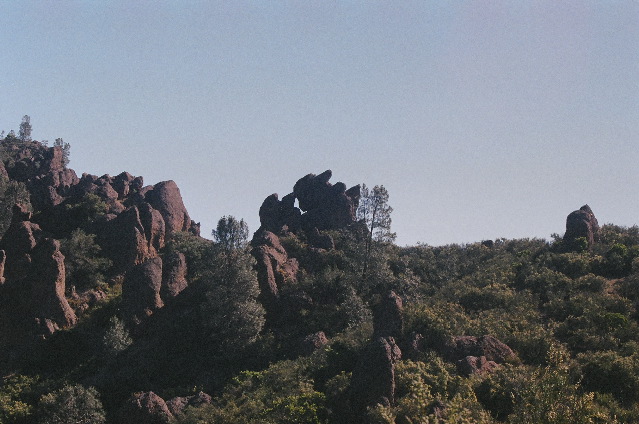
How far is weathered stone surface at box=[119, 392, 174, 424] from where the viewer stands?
38.9 m

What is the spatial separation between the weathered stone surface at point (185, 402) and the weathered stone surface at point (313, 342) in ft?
32.9

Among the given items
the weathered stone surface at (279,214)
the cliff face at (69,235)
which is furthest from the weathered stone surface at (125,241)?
the weathered stone surface at (279,214)

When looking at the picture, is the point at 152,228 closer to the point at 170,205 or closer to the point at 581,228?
the point at 170,205

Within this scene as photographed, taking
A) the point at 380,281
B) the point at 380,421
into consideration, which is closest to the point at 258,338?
the point at 380,281

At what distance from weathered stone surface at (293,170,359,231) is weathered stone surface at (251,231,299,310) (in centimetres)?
1740

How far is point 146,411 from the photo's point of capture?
39281 millimetres

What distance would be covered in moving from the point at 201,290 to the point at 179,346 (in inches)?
317

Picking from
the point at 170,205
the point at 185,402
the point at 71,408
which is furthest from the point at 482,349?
the point at 170,205

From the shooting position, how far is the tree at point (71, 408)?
41.1 metres

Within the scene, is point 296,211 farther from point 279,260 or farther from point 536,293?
point 536,293

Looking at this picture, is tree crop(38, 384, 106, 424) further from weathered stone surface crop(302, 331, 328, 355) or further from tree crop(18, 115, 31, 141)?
tree crop(18, 115, 31, 141)

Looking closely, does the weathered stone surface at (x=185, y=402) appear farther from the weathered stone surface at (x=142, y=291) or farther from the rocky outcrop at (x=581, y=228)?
the rocky outcrop at (x=581, y=228)

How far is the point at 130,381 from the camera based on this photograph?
47750 millimetres

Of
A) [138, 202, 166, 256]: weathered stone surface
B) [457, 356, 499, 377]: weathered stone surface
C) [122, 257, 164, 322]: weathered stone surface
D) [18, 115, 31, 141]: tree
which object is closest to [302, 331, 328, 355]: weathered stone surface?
[457, 356, 499, 377]: weathered stone surface
